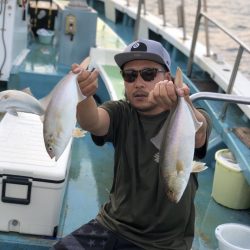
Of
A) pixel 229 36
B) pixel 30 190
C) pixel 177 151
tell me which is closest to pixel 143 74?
pixel 177 151

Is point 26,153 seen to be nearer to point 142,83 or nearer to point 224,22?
point 142,83

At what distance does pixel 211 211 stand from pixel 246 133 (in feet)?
2.73

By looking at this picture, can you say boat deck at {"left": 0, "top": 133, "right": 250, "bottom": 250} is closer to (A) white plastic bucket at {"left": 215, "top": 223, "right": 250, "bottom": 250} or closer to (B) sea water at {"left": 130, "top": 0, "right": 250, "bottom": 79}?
(A) white plastic bucket at {"left": 215, "top": 223, "right": 250, "bottom": 250}

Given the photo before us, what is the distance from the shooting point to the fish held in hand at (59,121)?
65.1 inches

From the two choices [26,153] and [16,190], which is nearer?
[16,190]

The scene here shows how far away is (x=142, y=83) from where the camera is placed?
7.66 ft

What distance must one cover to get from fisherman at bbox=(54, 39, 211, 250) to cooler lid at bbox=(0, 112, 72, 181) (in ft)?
1.77

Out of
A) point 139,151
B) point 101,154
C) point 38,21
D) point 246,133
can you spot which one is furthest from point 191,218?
point 38,21

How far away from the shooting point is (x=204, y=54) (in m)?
6.27

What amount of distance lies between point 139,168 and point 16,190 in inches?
35.7

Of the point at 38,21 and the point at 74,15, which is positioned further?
the point at 38,21

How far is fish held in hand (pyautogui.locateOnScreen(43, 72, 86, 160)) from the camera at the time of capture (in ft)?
5.42

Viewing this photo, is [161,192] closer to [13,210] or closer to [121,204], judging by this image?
[121,204]

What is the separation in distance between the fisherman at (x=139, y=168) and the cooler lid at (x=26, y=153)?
21.2 inches
